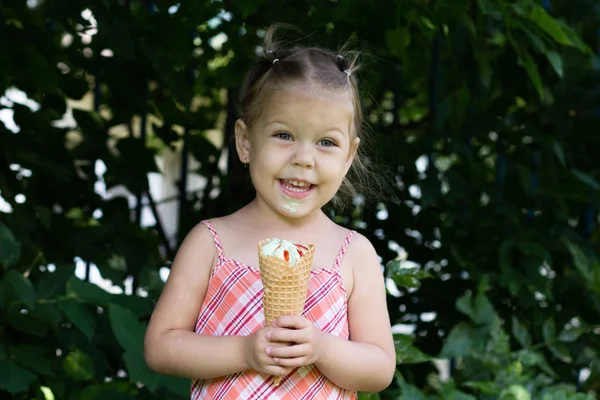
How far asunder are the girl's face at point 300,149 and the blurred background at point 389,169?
765 millimetres

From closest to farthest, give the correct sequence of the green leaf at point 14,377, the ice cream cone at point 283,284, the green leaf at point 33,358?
the ice cream cone at point 283,284 → the green leaf at point 14,377 → the green leaf at point 33,358

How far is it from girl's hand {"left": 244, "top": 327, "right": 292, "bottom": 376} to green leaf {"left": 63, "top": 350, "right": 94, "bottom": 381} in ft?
3.10

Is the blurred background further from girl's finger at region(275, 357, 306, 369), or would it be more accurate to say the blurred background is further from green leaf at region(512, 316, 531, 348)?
girl's finger at region(275, 357, 306, 369)

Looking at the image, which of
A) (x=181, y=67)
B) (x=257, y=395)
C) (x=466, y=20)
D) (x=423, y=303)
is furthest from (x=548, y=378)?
(x=257, y=395)

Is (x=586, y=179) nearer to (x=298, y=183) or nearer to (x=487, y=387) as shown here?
A: (x=487, y=387)

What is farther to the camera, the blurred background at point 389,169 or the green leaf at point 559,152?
the green leaf at point 559,152

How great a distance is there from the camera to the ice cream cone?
1.54 m

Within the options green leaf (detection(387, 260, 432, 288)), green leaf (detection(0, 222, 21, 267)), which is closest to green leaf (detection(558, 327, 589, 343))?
green leaf (detection(387, 260, 432, 288))

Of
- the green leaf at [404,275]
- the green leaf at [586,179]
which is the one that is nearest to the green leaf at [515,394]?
the green leaf at [404,275]

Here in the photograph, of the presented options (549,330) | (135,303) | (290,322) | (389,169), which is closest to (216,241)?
(290,322)

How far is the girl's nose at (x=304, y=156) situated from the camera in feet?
5.57

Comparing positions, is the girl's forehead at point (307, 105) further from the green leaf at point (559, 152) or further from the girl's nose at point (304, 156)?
the green leaf at point (559, 152)

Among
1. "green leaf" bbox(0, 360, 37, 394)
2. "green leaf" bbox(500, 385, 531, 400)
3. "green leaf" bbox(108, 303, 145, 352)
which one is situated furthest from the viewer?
"green leaf" bbox(500, 385, 531, 400)

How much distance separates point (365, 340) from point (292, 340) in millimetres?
254
